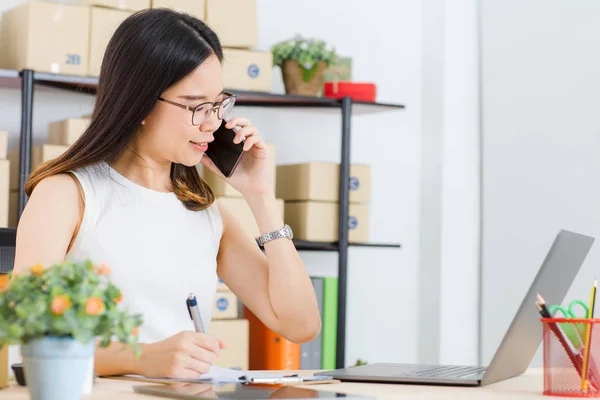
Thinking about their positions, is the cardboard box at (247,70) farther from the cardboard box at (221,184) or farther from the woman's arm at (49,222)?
the woman's arm at (49,222)

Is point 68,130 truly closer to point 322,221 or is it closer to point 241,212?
point 241,212

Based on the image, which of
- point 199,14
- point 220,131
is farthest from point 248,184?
point 199,14

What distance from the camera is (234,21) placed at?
3152 mm

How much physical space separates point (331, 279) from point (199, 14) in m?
1.05

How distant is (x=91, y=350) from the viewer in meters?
0.93

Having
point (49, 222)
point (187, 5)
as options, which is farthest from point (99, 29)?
point (49, 222)

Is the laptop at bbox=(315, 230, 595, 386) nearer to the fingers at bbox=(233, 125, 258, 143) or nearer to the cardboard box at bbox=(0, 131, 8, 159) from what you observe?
the fingers at bbox=(233, 125, 258, 143)

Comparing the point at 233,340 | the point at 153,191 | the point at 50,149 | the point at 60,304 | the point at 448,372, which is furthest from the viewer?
the point at 233,340

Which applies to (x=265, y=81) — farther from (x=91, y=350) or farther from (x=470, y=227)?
(x=91, y=350)

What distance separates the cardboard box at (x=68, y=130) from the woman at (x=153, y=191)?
112cm

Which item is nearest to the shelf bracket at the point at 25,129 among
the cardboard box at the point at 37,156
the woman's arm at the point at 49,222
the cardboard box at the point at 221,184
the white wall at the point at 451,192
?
the cardboard box at the point at 37,156

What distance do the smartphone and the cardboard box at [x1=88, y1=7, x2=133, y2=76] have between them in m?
1.14

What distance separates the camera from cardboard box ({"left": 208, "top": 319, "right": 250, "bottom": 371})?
3.08 m

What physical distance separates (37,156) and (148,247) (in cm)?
129
